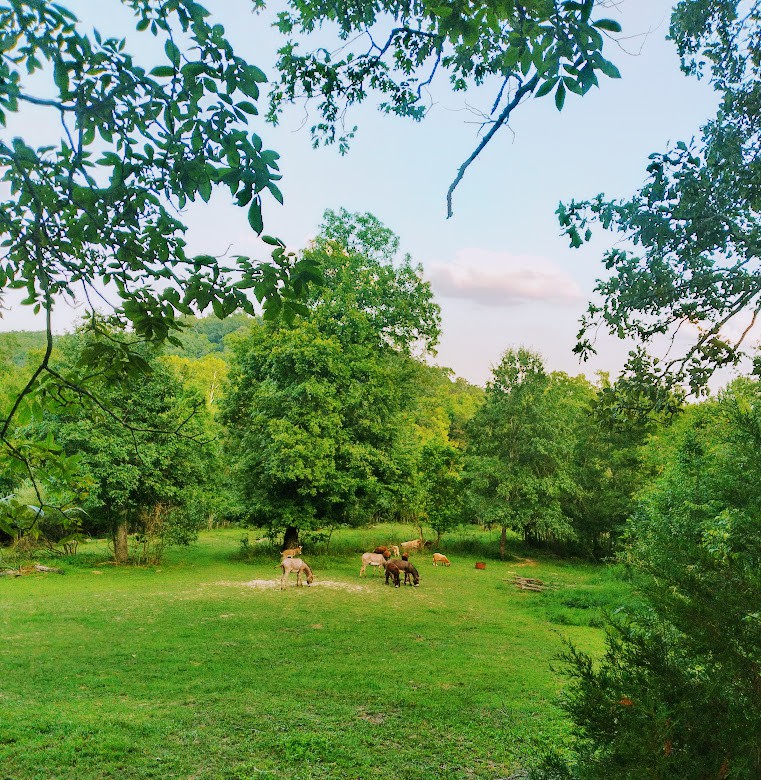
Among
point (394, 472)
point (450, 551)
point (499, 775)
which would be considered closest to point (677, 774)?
point (499, 775)

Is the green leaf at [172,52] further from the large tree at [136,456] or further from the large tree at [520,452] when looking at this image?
the large tree at [520,452]

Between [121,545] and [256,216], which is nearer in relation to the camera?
[256,216]

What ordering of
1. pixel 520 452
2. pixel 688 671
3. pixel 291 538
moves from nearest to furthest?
pixel 688 671 < pixel 291 538 < pixel 520 452

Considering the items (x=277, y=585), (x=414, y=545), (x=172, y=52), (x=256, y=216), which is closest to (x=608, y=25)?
(x=256, y=216)

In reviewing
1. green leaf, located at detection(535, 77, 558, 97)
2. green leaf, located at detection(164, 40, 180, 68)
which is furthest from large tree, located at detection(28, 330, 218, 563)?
green leaf, located at detection(535, 77, 558, 97)

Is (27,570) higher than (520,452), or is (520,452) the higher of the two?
(520,452)

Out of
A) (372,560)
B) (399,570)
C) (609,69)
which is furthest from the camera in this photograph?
(372,560)

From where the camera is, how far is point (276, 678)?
8578 millimetres

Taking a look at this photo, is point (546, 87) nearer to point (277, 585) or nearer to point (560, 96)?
point (560, 96)

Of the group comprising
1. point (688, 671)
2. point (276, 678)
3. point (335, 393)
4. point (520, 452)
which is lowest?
point (276, 678)

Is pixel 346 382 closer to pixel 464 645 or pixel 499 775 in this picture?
pixel 464 645

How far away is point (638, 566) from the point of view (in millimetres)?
3531

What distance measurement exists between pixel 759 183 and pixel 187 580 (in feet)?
58.0

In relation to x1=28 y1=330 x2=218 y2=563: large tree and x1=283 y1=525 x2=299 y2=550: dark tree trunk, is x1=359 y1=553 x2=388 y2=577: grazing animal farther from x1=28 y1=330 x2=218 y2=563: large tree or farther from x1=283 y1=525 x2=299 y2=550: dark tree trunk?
x1=28 y1=330 x2=218 y2=563: large tree
